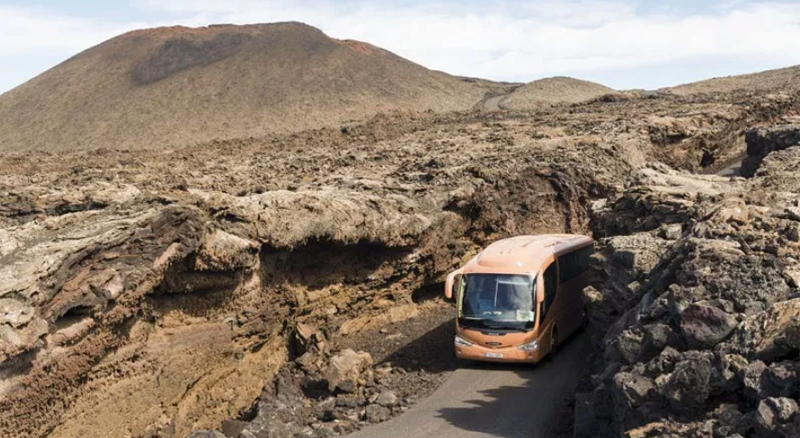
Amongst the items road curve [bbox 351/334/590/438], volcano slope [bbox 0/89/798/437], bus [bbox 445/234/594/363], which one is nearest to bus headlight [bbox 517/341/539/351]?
bus [bbox 445/234/594/363]

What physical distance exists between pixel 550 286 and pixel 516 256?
3.46ft

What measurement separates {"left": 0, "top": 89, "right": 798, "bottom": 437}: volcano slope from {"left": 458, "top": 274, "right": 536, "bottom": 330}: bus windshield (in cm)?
192

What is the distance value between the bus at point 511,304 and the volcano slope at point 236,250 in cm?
182

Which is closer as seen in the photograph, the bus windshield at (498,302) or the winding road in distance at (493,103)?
the bus windshield at (498,302)

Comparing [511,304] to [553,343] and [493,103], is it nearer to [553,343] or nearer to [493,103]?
[553,343]

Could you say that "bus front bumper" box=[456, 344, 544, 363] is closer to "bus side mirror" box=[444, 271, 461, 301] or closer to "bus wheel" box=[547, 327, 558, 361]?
"bus wheel" box=[547, 327, 558, 361]

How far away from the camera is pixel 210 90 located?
72.0 metres

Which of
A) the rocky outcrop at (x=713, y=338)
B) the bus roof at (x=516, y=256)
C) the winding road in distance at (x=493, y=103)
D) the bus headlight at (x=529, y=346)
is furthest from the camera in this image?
the winding road in distance at (x=493, y=103)

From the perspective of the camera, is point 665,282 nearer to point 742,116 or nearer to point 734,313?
point 734,313

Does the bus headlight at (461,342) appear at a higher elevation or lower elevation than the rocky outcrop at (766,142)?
lower

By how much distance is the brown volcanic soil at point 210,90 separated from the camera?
6238 centimetres

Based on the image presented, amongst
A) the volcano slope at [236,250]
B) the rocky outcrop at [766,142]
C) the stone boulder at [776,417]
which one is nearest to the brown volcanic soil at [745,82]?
the rocky outcrop at [766,142]

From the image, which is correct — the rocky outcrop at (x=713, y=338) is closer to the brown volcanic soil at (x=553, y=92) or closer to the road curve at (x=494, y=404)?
the road curve at (x=494, y=404)

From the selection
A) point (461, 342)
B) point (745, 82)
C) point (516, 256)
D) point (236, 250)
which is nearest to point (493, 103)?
point (745, 82)
